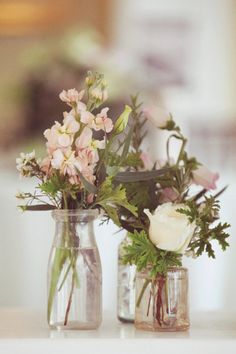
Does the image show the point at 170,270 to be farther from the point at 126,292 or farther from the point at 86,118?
the point at 86,118

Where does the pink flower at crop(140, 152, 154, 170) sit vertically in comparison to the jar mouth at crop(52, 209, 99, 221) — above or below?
above

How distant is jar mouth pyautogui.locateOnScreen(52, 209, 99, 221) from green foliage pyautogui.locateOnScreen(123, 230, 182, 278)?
7cm

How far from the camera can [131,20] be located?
12.1 feet

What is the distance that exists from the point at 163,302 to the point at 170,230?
0.38ft

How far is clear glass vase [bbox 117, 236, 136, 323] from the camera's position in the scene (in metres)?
1.35

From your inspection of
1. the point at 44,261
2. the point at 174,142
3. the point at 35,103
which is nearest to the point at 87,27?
the point at 35,103

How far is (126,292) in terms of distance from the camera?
4.49ft

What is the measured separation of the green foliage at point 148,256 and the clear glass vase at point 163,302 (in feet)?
0.09

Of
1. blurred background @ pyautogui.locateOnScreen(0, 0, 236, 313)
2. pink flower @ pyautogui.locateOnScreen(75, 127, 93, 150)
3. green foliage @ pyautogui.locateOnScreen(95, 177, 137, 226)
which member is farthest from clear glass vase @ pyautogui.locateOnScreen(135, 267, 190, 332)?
blurred background @ pyautogui.locateOnScreen(0, 0, 236, 313)

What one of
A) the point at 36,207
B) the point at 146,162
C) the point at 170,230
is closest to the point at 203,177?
the point at 146,162

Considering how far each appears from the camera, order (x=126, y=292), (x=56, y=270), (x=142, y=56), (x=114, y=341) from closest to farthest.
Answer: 1. (x=114, y=341)
2. (x=56, y=270)
3. (x=126, y=292)
4. (x=142, y=56)

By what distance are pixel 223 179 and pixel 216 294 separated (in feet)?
2.63

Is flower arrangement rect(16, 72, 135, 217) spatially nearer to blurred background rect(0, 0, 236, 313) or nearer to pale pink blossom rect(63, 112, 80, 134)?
pale pink blossom rect(63, 112, 80, 134)

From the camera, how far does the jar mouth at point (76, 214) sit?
4.09 feet
